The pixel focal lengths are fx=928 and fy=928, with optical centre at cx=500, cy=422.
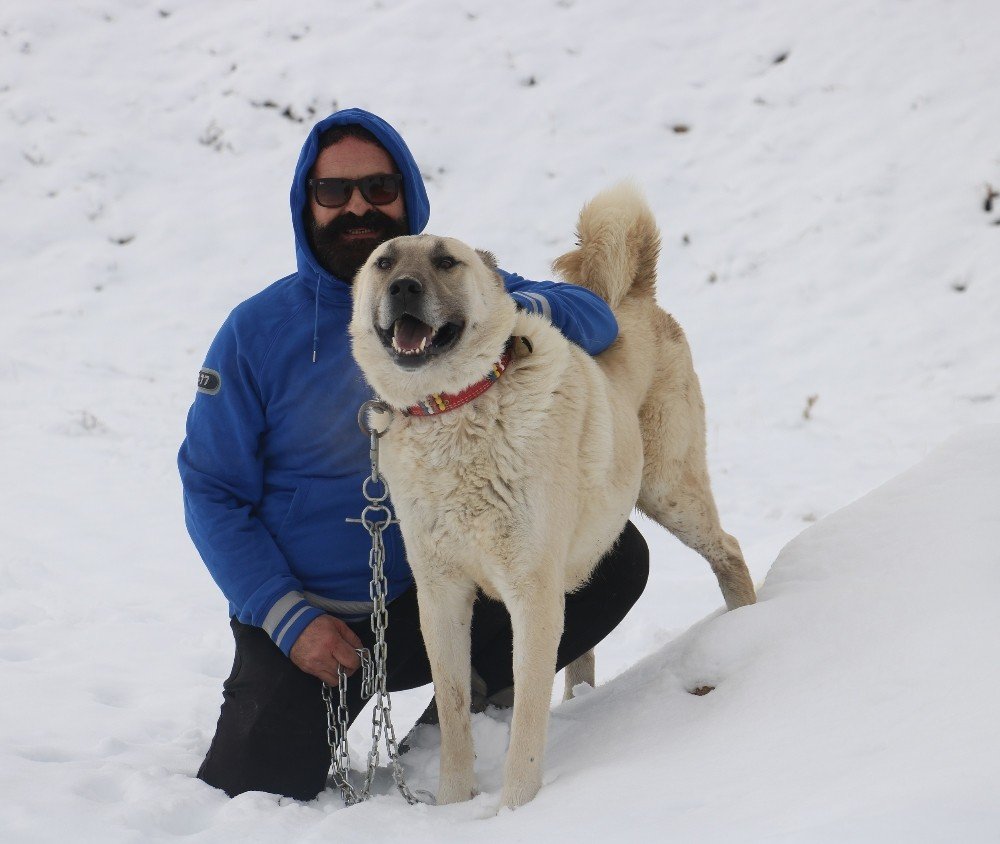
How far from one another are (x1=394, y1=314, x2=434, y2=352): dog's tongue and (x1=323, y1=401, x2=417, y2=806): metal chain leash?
21cm

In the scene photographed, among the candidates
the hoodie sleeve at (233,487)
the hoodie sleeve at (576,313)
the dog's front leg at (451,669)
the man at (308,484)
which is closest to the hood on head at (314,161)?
the man at (308,484)

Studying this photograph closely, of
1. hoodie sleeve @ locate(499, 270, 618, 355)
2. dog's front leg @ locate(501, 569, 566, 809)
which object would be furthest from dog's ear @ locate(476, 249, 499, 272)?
dog's front leg @ locate(501, 569, 566, 809)

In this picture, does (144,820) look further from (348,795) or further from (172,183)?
(172,183)

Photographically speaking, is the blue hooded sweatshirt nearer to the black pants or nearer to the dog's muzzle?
the black pants

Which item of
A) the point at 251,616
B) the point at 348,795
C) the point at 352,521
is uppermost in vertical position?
the point at 352,521

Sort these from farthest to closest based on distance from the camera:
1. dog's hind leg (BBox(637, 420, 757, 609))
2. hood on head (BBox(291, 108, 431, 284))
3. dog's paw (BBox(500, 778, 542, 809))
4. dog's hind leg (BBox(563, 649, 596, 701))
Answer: dog's hind leg (BBox(563, 649, 596, 701)), dog's hind leg (BBox(637, 420, 757, 609)), hood on head (BBox(291, 108, 431, 284)), dog's paw (BBox(500, 778, 542, 809))

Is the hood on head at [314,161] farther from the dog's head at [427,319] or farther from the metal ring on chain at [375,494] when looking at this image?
the metal ring on chain at [375,494]

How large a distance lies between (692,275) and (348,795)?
5.56 meters

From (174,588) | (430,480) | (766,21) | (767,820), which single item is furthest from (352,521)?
(766,21)

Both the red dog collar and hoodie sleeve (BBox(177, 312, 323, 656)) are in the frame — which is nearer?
the red dog collar

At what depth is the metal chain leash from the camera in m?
2.31

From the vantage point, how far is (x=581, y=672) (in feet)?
10.3

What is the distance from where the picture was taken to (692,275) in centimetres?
714

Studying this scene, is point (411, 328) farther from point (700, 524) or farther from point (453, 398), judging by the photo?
point (700, 524)
